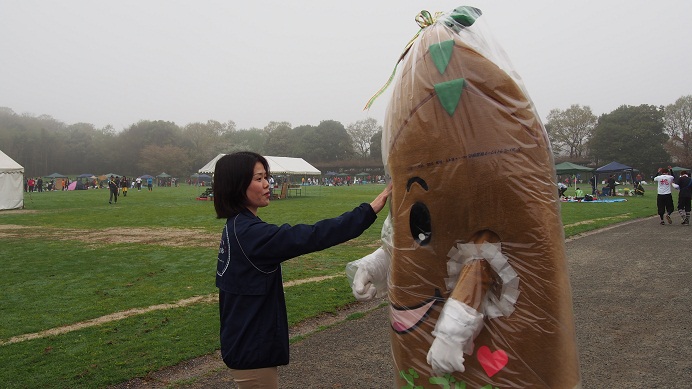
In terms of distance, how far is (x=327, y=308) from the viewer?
21.5 ft

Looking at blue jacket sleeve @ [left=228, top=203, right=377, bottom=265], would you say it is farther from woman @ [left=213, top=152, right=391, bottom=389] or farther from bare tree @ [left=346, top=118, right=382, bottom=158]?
bare tree @ [left=346, top=118, right=382, bottom=158]

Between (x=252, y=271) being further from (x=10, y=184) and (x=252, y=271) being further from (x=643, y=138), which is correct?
(x=643, y=138)

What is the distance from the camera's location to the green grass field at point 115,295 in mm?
4836

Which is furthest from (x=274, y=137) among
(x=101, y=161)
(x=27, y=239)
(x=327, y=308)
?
(x=327, y=308)

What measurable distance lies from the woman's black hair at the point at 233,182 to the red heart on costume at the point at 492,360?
4.50ft

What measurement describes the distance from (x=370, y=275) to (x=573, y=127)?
77724mm

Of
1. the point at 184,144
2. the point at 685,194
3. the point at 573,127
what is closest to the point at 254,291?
the point at 685,194

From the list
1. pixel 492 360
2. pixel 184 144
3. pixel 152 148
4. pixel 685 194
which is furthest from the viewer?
pixel 184 144

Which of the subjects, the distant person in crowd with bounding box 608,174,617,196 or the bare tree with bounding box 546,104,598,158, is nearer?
the distant person in crowd with bounding box 608,174,617,196

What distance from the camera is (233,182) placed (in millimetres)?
2543

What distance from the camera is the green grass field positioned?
4.84 meters

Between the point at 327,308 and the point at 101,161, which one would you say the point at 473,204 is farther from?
the point at 101,161

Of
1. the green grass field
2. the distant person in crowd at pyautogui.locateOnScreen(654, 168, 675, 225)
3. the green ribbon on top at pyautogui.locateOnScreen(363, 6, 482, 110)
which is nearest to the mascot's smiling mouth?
the green ribbon on top at pyautogui.locateOnScreen(363, 6, 482, 110)

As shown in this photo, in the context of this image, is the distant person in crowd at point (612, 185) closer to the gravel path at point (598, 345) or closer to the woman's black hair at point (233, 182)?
the gravel path at point (598, 345)
